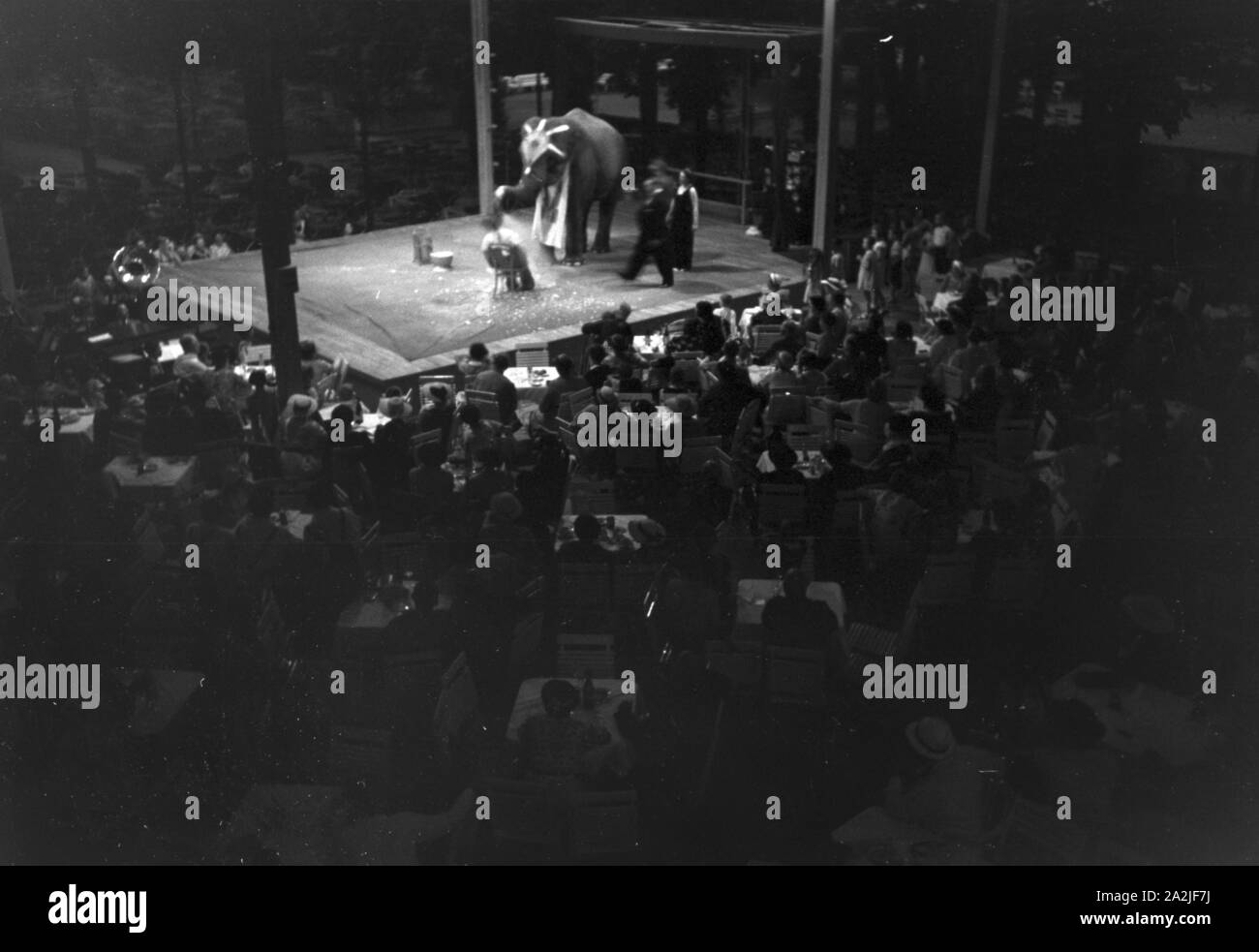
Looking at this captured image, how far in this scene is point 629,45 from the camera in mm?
22078

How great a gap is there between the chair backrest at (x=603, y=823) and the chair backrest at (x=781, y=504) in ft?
9.22

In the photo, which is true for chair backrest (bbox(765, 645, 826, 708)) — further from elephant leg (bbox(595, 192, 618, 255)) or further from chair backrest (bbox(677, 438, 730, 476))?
elephant leg (bbox(595, 192, 618, 255))

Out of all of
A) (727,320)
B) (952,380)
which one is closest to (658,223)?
(727,320)

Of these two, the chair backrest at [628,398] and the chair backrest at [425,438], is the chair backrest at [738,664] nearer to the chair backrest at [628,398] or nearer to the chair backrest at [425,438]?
the chair backrest at [628,398]

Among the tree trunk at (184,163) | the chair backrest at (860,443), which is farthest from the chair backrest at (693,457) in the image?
the tree trunk at (184,163)

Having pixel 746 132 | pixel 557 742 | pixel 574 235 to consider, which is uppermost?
pixel 746 132

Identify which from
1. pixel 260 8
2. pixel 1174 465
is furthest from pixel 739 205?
pixel 1174 465

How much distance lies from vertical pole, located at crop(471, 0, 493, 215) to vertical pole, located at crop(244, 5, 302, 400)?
7.25 metres

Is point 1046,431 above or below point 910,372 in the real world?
below

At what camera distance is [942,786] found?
6.58m

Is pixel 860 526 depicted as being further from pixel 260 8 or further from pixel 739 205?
pixel 739 205

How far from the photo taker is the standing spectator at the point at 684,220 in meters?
16.6

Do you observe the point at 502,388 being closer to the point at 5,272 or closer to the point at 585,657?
the point at 585,657

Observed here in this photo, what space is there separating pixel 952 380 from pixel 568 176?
23.2ft
